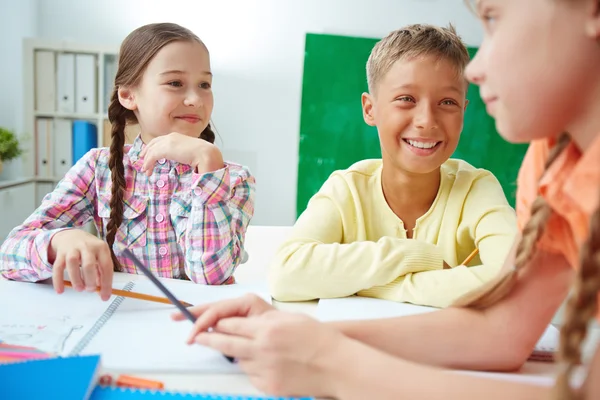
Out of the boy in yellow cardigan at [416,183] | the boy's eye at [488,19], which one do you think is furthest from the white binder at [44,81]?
the boy's eye at [488,19]

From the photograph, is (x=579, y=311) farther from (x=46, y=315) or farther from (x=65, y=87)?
(x=65, y=87)

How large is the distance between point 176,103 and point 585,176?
961 millimetres

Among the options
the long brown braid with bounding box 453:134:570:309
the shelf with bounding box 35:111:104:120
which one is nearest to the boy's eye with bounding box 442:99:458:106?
the long brown braid with bounding box 453:134:570:309

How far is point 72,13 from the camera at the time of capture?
3168mm

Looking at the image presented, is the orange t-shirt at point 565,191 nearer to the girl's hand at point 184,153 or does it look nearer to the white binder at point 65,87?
the girl's hand at point 184,153

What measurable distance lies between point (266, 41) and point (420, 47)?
234 cm

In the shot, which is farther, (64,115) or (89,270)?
(64,115)

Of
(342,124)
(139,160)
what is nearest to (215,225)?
(139,160)

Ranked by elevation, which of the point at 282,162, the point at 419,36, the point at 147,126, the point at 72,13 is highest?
the point at 72,13

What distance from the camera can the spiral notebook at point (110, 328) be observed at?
566mm

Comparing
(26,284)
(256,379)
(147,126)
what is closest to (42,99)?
(147,126)

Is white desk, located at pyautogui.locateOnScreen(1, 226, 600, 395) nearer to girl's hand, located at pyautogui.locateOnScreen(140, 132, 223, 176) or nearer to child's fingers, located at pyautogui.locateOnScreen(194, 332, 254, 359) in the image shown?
child's fingers, located at pyautogui.locateOnScreen(194, 332, 254, 359)

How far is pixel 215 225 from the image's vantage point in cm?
112

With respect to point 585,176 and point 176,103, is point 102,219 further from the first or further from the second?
point 585,176
